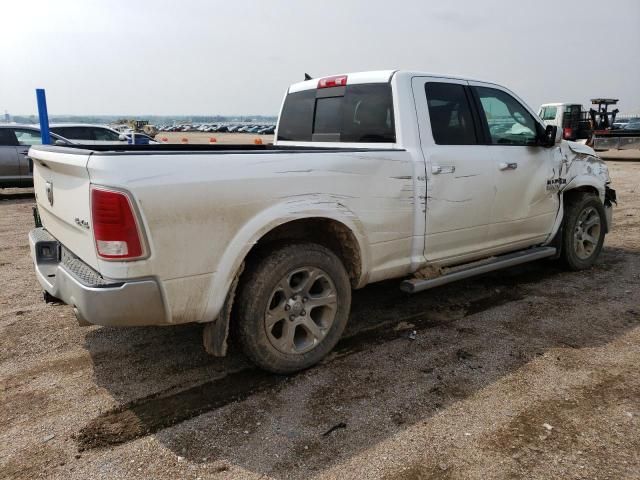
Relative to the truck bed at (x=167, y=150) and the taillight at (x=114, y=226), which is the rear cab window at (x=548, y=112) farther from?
the taillight at (x=114, y=226)

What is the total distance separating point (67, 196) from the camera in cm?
293

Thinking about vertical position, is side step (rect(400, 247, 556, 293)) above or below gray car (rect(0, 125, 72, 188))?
below

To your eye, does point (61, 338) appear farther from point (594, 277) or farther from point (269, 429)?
point (594, 277)

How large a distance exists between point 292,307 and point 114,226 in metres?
1.21

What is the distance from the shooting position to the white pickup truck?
2592 mm

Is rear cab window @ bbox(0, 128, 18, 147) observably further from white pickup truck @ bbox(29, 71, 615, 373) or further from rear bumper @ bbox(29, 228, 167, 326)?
rear bumper @ bbox(29, 228, 167, 326)

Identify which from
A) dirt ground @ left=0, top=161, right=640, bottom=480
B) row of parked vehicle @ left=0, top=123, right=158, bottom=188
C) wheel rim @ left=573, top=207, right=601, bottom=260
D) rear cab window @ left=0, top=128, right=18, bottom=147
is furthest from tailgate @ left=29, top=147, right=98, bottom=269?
rear cab window @ left=0, top=128, right=18, bottom=147

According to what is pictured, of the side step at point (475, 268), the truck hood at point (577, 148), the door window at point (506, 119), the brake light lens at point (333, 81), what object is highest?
the brake light lens at point (333, 81)

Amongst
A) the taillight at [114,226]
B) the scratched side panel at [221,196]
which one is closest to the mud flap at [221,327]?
the scratched side panel at [221,196]

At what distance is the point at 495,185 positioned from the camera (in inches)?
168

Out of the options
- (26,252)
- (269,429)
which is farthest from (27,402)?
(26,252)

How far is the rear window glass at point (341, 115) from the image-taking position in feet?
12.9

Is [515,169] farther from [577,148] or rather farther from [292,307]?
[292,307]

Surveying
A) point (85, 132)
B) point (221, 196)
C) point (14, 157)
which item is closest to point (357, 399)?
point (221, 196)
